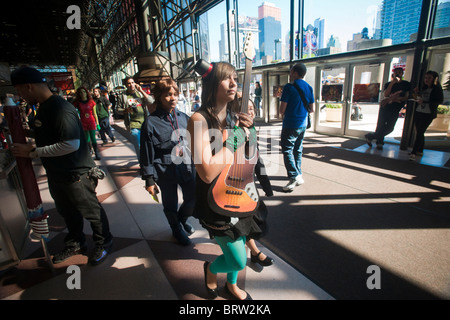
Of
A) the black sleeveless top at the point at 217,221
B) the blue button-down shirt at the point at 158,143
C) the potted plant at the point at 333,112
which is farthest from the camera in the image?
the potted plant at the point at 333,112

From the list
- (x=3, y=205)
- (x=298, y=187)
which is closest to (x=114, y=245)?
(x=3, y=205)

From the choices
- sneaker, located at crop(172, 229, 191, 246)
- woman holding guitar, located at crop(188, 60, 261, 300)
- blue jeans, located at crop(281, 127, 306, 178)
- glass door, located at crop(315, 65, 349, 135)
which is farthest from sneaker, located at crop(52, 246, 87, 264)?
glass door, located at crop(315, 65, 349, 135)

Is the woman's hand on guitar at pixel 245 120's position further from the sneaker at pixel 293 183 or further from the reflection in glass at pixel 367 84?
the reflection in glass at pixel 367 84

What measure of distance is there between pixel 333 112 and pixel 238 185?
33.3 feet

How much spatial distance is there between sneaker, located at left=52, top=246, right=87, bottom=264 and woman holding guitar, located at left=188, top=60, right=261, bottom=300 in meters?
1.71

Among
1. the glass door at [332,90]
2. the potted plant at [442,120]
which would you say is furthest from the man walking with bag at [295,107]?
the potted plant at [442,120]

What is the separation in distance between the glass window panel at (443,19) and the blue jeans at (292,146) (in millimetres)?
Answer: 4398

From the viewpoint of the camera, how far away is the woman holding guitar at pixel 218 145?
1320 mm

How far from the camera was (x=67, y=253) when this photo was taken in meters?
2.39

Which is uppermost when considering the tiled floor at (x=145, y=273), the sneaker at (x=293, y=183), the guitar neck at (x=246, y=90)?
the guitar neck at (x=246, y=90)
